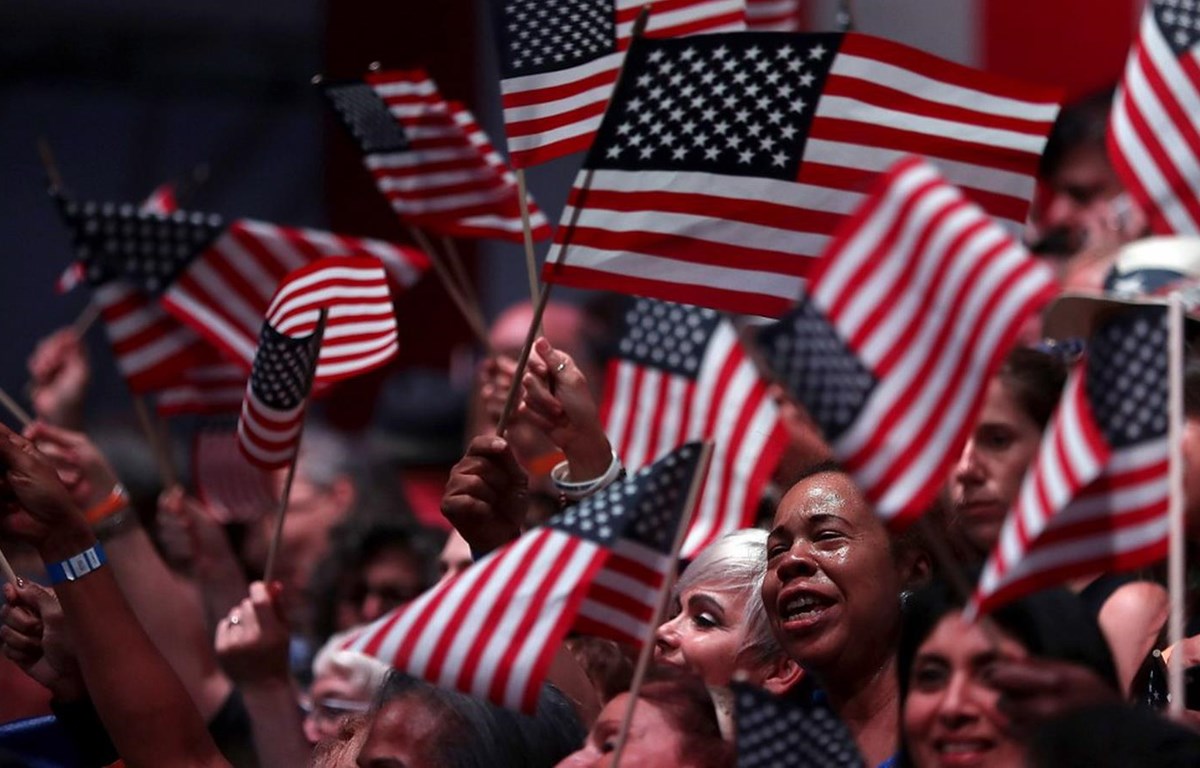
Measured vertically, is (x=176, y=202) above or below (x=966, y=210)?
below

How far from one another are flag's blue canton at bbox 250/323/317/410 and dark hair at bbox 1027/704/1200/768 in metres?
2.35

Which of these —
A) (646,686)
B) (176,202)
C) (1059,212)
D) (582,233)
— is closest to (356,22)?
(176,202)

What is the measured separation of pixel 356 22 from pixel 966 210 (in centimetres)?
962

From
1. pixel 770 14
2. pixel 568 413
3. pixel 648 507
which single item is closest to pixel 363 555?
pixel 770 14

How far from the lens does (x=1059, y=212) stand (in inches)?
292

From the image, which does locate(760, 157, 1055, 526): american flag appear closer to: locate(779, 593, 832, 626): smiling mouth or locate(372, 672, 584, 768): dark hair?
locate(372, 672, 584, 768): dark hair

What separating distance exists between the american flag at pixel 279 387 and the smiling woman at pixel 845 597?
3.71ft

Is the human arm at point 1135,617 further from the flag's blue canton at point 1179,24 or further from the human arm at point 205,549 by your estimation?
the human arm at point 205,549

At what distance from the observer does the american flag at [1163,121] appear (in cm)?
387

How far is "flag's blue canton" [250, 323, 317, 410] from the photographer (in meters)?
4.71

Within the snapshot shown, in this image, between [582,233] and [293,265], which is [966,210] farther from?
[293,265]

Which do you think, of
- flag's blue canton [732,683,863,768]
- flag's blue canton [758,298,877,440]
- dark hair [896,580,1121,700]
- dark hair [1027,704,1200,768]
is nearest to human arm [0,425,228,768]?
flag's blue canton [732,683,863,768]

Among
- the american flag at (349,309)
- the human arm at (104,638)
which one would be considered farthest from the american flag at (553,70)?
the human arm at (104,638)

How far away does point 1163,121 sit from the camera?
13.0 feet
